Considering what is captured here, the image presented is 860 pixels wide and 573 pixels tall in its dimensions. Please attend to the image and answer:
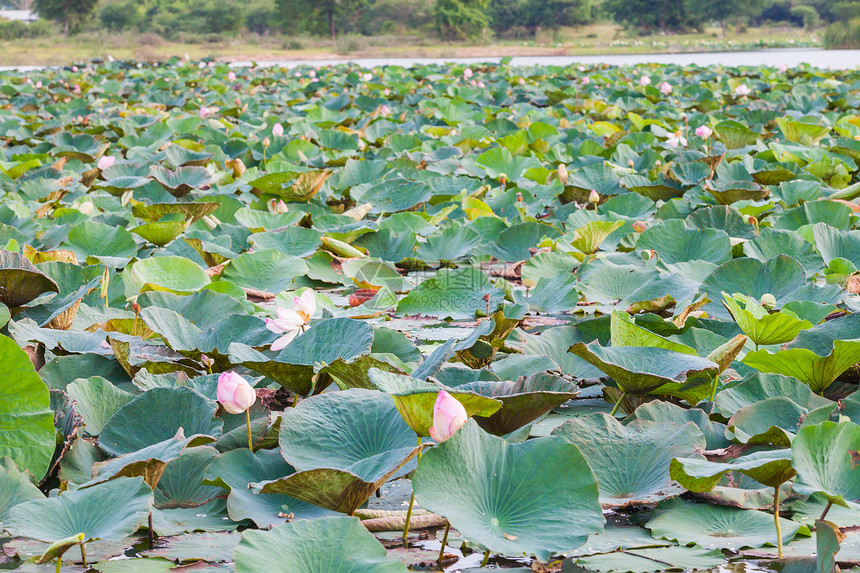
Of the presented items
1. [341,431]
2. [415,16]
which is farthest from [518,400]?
[415,16]

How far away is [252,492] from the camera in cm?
114

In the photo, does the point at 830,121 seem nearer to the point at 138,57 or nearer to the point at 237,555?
the point at 237,555

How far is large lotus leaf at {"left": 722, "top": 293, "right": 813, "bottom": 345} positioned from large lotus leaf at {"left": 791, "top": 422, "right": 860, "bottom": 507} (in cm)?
48

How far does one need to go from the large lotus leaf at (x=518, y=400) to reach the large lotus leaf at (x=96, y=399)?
631mm

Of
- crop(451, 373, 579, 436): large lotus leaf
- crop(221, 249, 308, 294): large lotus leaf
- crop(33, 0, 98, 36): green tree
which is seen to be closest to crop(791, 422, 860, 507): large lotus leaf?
crop(451, 373, 579, 436): large lotus leaf

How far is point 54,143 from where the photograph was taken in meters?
5.14

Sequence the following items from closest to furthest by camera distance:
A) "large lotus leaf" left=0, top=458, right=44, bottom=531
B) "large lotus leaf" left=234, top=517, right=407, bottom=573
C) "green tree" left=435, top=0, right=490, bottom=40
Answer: "large lotus leaf" left=234, top=517, right=407, bottom=573 < "large lotus leaf" left=0, top=458, right=44, bottom=531 < "green tree" left=435, top=0, right=490, bottom=40

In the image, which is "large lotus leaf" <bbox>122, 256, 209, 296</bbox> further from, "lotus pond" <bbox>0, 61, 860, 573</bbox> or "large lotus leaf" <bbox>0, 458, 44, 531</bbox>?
"large lotus leaf" <bbox>0, 458, 44, 531</bbox>

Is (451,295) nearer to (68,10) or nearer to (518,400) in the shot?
(518,400)

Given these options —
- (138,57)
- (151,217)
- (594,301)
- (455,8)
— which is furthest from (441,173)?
(455,8)

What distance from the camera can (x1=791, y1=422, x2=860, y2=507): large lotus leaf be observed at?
98 centimetres

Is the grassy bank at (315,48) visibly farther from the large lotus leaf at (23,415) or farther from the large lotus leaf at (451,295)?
the large lotus leaf at (23,415)

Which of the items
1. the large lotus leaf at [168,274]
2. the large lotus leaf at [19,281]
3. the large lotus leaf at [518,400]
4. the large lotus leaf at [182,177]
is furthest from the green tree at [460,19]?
the large lotus leaf at [518,400]

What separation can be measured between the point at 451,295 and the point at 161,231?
44.3 inches
